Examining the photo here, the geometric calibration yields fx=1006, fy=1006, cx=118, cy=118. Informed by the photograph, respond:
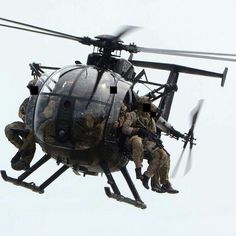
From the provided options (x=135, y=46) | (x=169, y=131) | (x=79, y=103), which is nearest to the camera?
(x=79, y=103)

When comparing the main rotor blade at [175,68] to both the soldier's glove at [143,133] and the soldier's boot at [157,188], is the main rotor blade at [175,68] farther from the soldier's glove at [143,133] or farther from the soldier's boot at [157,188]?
the soldier's glove at [143,133]

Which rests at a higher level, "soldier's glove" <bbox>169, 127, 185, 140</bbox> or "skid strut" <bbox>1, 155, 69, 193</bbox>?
"soldier's glove" <bbox>169, 127, 185, 140</bbox>

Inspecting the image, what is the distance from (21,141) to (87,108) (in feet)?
8.92

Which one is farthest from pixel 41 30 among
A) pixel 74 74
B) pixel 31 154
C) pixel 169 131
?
pixel 169 131

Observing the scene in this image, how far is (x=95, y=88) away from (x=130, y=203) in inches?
122

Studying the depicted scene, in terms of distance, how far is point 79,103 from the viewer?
24.8m

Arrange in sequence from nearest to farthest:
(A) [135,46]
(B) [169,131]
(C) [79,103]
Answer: (C) [79,103], (A) [135,46], (B) [169,131]

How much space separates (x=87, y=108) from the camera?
81.4ft

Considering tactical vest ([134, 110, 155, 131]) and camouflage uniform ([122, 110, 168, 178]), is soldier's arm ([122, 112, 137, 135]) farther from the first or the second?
tactical vest ([134, 110, 155, 131])

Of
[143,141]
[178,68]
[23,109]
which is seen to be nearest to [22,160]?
[23,109]

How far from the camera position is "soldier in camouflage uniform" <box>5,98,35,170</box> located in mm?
26469

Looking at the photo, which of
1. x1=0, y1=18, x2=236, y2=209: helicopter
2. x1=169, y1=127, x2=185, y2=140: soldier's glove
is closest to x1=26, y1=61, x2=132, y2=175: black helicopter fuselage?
x1=0, y1=18, x2=236, y2=209: helicopter

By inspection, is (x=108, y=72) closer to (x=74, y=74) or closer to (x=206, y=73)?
(x=74, y=74)

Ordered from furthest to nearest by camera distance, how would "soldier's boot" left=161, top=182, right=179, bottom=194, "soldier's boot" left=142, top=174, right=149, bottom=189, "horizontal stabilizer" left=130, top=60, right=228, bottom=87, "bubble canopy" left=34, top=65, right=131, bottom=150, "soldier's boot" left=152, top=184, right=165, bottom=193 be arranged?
"horizontal stabilizer" left=130, top=60, right=228, bottom=87 < "soldier's boot" left=161, top=182, right=179, bottom=194 < "soldier's boot" left=152, top=184, right=165, bottom=193 < "soldier's boot" left=142, top=174, right=149, bottom=189 < "bubble canopy" left=34, top=65, right=131, bottom=150
